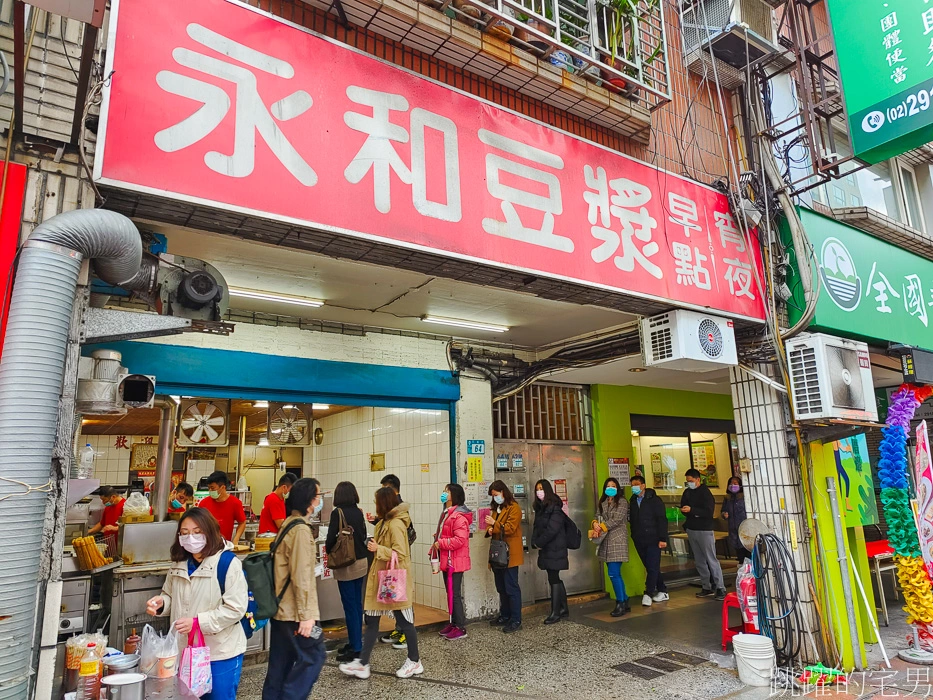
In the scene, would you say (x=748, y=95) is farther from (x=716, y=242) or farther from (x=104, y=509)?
(x=104, y=509)

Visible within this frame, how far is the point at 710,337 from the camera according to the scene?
20.4 ft

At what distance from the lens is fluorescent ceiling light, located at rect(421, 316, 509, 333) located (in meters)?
7.30

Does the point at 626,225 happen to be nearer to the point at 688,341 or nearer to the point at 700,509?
the point at 688,341

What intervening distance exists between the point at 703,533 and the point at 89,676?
879 centimetres

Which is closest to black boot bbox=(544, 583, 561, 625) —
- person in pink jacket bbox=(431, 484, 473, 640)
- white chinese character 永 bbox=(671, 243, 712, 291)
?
person in pink jacket bbox=(431, 484, 473, 640)

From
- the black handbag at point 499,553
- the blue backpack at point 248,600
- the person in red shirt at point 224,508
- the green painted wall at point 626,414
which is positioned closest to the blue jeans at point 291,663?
the blue backpack at point 248,600

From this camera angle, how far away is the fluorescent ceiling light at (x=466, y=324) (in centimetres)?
730

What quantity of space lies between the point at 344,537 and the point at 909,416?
6.62 meters

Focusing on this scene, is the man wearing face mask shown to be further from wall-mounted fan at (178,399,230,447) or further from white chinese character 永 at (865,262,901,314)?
wall-mounted fan at (178,399,230,447)

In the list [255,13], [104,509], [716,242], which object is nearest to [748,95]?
[716,242]

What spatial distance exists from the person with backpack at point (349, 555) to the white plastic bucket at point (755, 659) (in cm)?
377

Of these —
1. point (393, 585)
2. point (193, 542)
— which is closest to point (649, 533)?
point (393, 585)

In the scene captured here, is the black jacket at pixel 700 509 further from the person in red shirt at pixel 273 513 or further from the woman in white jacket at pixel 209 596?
the woman in white jacket at pixel 209 596

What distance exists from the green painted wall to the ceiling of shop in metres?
4.90
